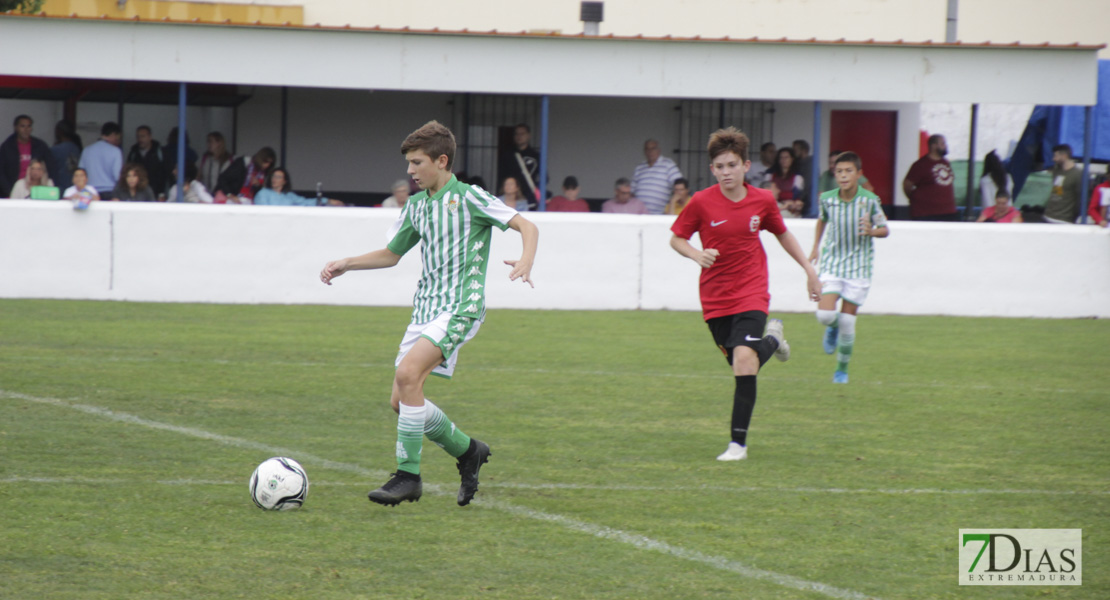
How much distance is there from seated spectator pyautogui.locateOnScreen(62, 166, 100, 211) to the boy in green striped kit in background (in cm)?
907

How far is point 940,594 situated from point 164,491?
3556 mm

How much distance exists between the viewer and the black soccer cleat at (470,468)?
19.4 ft

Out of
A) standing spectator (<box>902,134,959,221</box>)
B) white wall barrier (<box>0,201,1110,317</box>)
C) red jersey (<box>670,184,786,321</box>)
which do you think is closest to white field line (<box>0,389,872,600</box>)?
red jersey (<box>670,184,786,321</box>)

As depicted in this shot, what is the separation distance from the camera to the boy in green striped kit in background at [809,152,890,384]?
35.0ft

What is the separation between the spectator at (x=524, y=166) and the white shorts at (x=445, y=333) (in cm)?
1162

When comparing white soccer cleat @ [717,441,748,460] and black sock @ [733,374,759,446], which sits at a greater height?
black sock @ [733,374,759,446]

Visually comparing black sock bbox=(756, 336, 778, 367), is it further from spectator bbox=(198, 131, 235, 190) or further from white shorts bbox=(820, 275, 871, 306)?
spectator bbox=(198, 131, 235, 190)

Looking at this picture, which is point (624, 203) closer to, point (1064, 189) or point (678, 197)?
point (678, 197)

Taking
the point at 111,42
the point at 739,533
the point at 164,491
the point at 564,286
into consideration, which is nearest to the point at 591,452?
the point at 739,533

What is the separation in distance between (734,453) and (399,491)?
2.25 metres

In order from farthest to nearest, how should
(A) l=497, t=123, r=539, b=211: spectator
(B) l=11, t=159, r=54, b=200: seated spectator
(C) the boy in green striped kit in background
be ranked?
(A) l=497, t=123, r=539, b=211: spectator
(B) l=11, t=159, r=54, b=200: seated spectator
(C) the boy in green striped kit in background

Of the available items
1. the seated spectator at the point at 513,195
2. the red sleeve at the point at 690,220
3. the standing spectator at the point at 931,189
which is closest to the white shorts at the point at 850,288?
the red sleeve at the point at 690,220

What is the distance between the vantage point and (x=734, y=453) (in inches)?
284

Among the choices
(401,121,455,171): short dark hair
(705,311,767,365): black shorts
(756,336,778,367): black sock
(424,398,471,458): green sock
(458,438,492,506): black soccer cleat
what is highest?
(401,121,455,171): short dark hair
